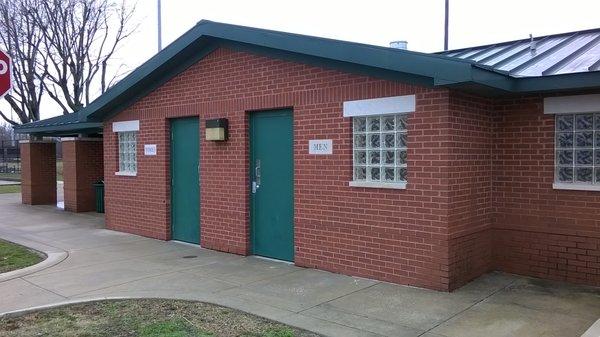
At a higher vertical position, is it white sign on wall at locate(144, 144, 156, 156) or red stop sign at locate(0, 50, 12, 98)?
red stop sign at locate(0, 50, 12, 98)

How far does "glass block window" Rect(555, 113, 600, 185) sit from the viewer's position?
22.1 ft

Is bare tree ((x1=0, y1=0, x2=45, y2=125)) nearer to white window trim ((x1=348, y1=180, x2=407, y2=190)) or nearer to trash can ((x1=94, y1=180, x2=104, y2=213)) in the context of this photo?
trash can ((x1=94, y1=180, x2=104, y2=213))

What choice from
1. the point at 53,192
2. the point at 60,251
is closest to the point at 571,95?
the point at 60,251

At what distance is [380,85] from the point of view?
7066 mm

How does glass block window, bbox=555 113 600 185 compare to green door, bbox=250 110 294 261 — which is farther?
green door, bbox=250 110 294 261

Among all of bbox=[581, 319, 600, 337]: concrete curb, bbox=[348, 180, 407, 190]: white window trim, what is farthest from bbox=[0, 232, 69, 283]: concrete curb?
bbox=[581, 319, 600, 337]: concrete curb

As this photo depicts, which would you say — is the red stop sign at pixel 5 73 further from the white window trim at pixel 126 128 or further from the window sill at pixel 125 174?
the window sill at pixel 125 174

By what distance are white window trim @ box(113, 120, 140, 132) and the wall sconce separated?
2.61m

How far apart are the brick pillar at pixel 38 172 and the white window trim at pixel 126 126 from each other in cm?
747

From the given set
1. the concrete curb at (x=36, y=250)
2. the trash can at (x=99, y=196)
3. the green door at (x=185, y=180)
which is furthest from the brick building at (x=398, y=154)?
the trash can at (x=99, y=196)

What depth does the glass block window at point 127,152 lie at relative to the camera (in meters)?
11.5

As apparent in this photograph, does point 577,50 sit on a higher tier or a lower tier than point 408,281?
higher

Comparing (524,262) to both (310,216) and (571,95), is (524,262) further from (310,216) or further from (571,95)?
(310,216)

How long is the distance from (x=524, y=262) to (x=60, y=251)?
7.39 metres
